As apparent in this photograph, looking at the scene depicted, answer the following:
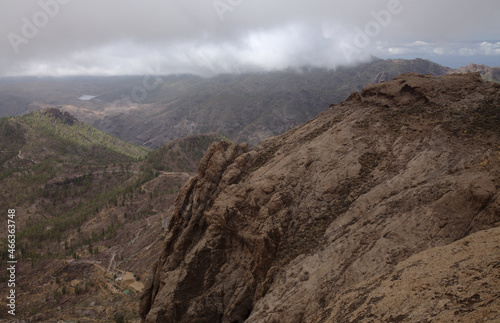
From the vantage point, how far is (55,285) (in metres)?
53.1

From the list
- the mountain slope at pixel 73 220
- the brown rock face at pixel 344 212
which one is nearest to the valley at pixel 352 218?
the brown rock face at pixel 344 212

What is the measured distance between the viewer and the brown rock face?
483 inches

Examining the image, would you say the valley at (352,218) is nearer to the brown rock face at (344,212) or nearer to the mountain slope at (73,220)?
the brown rock face at (344,212)

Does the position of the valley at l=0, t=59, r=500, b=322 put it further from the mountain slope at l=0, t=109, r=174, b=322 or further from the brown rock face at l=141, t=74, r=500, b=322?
the mountain slope at l=0, t=109, r=174, b=322

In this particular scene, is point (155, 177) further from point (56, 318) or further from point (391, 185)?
point (391, 185)

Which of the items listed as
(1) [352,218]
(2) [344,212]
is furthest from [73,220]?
(1) [352,218]

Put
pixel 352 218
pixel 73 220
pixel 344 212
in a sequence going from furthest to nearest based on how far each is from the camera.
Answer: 1. pixel 73 220
2. pixel 344 212
3. pixel 352 218

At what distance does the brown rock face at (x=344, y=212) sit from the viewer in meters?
12.3

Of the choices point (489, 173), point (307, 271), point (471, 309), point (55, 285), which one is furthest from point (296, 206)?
point (55, 285)

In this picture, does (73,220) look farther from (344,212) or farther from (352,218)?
(352,218)

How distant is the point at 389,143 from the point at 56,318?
159 feet

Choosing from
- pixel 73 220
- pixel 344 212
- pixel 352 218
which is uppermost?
pixel 344 212

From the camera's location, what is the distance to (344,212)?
16.5 m

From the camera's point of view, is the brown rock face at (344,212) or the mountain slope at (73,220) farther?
the mountain slope at (73,220)
